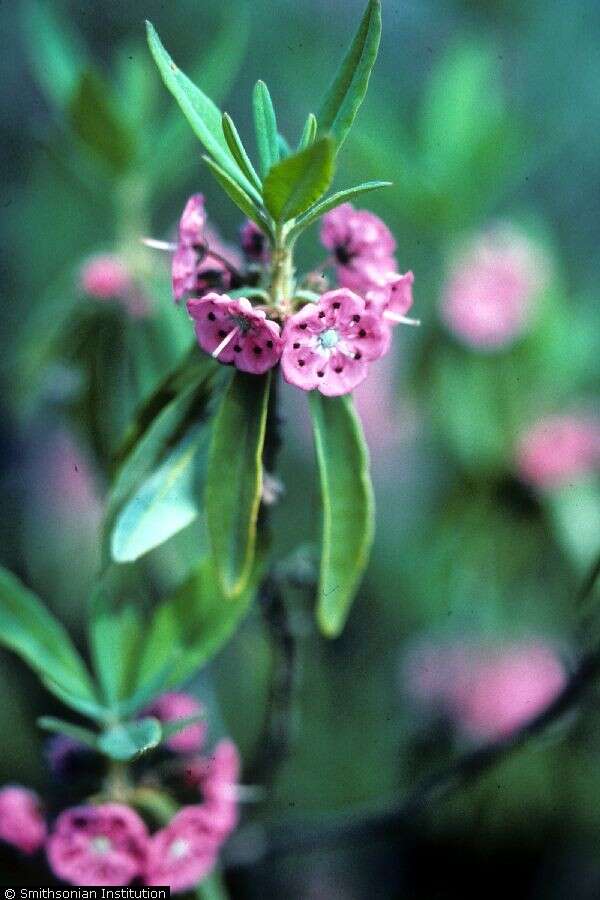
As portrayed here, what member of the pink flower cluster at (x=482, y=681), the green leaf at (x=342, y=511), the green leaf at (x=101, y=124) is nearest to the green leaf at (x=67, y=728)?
the green leaf at (x=342, y=511)

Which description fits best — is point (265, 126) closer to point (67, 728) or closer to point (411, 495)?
point (67, 728)

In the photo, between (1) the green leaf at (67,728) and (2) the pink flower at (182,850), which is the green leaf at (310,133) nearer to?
(1) the green leaf at (67,728)

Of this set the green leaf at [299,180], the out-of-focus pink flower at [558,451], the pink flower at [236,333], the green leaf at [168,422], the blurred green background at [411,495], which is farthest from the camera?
the out-of-focus pink flower at [558,451]

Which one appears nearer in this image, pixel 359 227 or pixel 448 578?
pixel 359 227

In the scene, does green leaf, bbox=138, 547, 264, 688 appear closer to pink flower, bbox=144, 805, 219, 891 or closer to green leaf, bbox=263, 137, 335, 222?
pink flower, bbox=144, 805, 219, 891

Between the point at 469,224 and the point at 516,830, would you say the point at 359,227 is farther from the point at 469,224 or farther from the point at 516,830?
the point at 516,830

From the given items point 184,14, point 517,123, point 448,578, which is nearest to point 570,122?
point 517,123

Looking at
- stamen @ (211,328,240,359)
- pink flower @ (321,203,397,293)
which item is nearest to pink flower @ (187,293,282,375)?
stamen @ (211,328,240,359)
